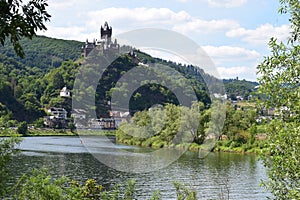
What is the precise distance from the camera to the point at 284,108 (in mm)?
7703

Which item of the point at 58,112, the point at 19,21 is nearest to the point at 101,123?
the point at 58,112

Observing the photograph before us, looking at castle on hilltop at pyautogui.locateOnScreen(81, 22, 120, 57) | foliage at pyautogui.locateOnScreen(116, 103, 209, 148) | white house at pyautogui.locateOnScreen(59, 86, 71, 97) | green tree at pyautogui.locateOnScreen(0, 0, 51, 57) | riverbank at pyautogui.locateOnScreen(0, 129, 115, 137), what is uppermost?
castle on hilltop at pyautogui.locateOnScreen(81, 22, 120, 57)

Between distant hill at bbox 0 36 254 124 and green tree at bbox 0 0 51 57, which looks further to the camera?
distant hill at bbox 0 36 254 124

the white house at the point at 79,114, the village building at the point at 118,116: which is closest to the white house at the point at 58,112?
the white house at the point at 79,114

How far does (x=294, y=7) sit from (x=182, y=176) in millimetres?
20741

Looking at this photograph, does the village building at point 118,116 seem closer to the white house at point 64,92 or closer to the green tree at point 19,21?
the white house at point 64,92

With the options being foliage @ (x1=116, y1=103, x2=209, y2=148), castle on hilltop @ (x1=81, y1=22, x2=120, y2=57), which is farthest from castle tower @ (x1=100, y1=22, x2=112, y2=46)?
foliage @ (x1=116, y1=103, x2=209, y2=148)

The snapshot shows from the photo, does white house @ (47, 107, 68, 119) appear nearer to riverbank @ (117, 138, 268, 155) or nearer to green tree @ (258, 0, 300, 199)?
riverbank @ (117, 138, 268, 155)

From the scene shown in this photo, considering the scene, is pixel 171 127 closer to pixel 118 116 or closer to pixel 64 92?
pixel 118 116

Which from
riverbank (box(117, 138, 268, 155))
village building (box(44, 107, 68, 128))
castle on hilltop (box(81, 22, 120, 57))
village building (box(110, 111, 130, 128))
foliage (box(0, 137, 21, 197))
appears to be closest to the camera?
foliage (box(0, 137, 21, 197))

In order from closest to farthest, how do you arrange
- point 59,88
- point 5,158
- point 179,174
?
point 5,158 < point 179,174 < point 59,88

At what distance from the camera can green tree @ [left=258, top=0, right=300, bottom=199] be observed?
7.07 metres

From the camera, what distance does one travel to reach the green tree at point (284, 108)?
707cm

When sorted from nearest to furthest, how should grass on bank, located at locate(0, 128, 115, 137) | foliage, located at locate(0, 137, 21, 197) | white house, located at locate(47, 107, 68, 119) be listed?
foliage, located at locate(0, 137, 21, 197), grass on bank, located at locate(0, 128, 115, 137), white house, located at locate(47, 107, 68, 119)
